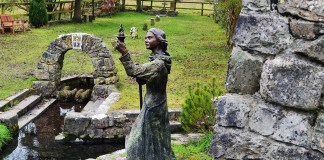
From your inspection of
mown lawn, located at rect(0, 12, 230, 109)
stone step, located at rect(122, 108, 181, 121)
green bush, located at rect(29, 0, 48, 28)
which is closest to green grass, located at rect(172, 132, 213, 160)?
stone step, located at rect(122, 108, 181, 121)

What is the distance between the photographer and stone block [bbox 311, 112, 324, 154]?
2.33 metres

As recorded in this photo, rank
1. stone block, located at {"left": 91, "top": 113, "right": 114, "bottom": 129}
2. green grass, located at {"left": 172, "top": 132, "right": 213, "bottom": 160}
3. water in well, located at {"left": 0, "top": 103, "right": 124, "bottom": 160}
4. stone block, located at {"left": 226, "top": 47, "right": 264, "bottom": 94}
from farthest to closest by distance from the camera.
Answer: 1. stone block, located at {"left": 91, "top": 113, "right": 114, "bottom": 129}
2. water in well, located at {"left": 0, "top": 103, "right": 124, "bottom": 160}
3. green grass, located at {"left": 172, "top": 132, "right": 213, "bottom": 160}
4. stone block, located at {"left": 226, "top": 47, "right": 264, "bottom": 94}

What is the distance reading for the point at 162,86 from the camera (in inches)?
206

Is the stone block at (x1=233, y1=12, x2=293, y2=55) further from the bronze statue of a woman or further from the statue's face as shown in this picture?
the statue's face

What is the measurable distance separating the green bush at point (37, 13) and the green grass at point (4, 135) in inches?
623

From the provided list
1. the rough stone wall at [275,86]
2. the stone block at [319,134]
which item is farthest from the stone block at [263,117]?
the stone block at [319,134]

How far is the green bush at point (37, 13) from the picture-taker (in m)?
24.7

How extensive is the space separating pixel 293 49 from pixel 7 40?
2012 cm

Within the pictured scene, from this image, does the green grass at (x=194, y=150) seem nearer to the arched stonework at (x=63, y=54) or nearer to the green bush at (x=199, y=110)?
the green bush at (x=199, y=110)

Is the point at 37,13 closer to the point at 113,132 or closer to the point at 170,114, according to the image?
the point at 113,132

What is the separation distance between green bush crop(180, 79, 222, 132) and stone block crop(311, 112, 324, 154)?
5626mm

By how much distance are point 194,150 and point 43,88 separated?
23.5 ft

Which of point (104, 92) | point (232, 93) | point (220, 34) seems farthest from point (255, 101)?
point (220, 34)

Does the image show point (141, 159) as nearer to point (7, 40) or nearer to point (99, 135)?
point (99, 135)
